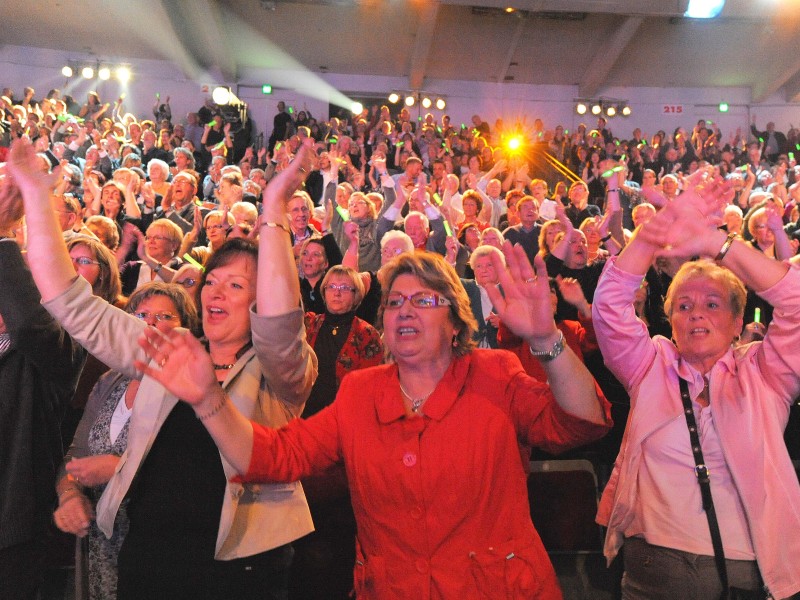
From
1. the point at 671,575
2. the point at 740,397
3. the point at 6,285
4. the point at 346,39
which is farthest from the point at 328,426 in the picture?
the point at 346,39

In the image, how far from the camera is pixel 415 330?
178 cm

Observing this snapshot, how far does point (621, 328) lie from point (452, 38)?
46.4ft

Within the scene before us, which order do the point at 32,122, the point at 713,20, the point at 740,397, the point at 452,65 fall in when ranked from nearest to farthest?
the point at 740,397 → the point at 32,122 → the point at 713,20 → the point at 452,65

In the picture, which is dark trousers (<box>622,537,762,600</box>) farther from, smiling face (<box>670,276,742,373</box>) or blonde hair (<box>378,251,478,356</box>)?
blonde hair (<box>378,251,478,356</box>)

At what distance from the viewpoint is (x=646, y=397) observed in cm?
211

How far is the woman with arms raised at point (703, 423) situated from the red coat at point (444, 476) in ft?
1.71

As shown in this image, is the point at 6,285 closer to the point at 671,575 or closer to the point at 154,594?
the point at 154,594

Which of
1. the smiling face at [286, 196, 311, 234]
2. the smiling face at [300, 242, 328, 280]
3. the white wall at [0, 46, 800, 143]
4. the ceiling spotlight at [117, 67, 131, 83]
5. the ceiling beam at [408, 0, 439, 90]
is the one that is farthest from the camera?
the ceiling spotlight at [117, 67, 131, 83]

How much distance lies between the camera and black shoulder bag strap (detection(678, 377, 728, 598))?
1.90 metres

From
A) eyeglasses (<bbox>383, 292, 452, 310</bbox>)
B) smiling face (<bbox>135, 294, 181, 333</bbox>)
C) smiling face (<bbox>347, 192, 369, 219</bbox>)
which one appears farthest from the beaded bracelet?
smiling face (<bbox>347, 192, 369, 219</bbox>)

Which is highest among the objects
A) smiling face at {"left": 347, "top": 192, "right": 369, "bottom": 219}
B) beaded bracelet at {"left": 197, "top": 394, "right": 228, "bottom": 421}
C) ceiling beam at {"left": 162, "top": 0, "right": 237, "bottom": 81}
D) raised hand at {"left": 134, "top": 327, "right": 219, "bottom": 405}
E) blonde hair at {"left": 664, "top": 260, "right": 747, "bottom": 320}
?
ceiling beam at {"left": 162, "top": 0, "right": 237, "bottom": 81}

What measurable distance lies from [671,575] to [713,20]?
15219mm

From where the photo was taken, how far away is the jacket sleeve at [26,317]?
184 centimetres

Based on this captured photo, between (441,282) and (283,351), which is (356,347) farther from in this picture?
(283,351)
